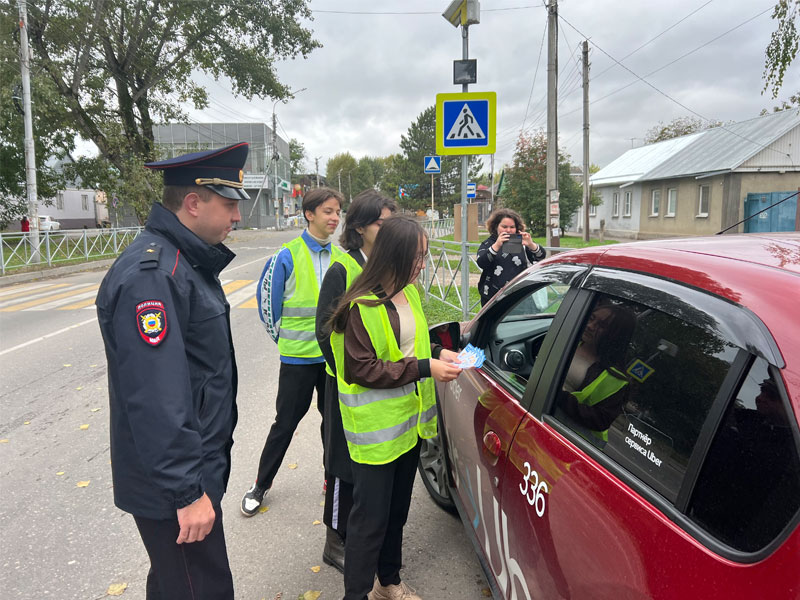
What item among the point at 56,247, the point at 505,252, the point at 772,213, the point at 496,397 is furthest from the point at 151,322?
the point at 772,213

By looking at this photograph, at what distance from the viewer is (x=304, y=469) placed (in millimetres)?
3848

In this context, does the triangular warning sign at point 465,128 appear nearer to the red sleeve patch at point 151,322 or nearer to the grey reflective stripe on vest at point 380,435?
the grey reflective stripe on vest at point 380,435

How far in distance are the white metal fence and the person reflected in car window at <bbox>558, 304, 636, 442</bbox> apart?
1746cm

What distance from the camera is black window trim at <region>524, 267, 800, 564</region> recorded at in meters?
1.09

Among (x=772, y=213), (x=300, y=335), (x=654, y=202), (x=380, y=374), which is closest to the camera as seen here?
(x=380, y=374)

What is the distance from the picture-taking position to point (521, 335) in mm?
2850

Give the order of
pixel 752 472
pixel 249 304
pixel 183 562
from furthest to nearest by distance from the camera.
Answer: pixel 249 304 → pixel 183 562 → pixel 752 472

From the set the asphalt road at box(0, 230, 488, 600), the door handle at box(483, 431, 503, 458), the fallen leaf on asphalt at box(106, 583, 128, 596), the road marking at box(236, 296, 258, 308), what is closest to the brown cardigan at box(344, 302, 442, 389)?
the door handle at box(483, 431, 503, 458)

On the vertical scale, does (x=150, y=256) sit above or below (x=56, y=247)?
above

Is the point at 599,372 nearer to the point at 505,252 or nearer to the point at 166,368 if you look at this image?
the point at 166,368

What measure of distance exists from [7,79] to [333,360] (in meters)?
20.8

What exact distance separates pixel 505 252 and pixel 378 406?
3.34 metres

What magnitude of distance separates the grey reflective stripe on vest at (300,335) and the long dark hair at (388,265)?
3.14 feet

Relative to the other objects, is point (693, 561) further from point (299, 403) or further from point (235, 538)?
point (235, 538)
